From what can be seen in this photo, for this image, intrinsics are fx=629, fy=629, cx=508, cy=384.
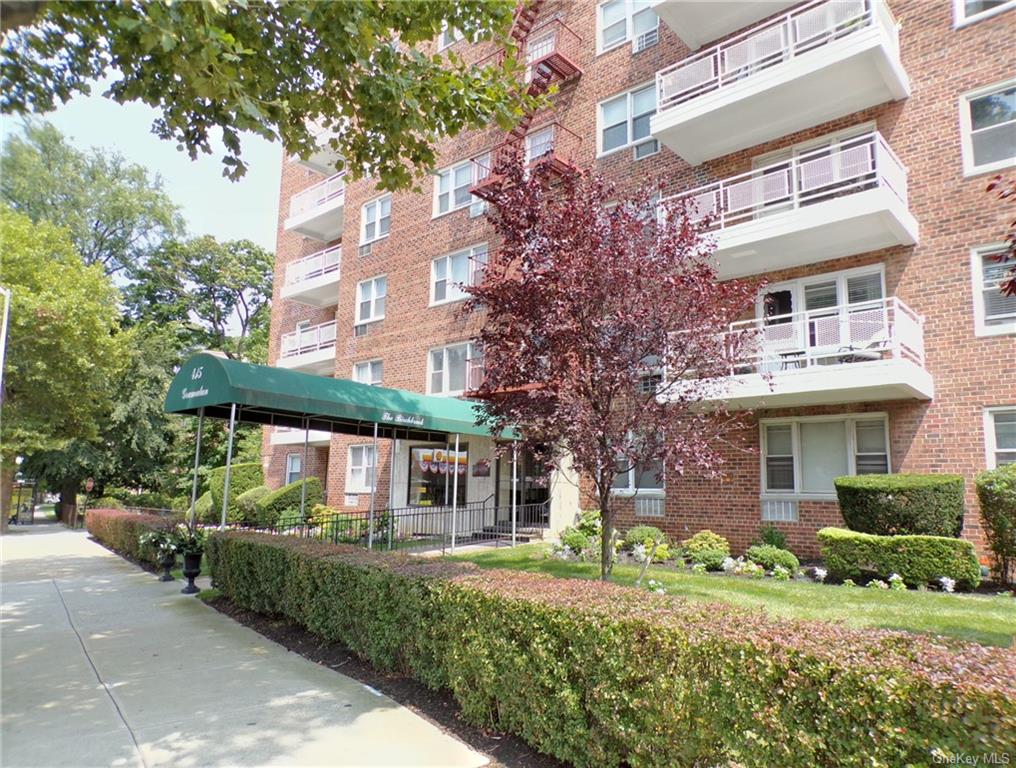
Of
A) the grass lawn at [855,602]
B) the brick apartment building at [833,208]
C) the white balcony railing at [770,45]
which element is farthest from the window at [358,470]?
the white balcony railing at [770,45]

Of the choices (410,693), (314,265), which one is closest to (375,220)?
(314,265)

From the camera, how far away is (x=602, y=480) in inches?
268

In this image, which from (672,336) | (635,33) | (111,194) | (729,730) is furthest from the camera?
(111,194)

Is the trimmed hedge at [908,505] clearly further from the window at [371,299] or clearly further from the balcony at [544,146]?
the window at [371,299]

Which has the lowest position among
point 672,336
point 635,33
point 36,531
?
point 36,531

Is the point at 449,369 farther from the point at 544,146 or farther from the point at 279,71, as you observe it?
the point at 279,71

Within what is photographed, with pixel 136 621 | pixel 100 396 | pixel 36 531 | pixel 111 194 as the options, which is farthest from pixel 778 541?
pixel 111 194

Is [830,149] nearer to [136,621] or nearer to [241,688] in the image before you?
[241,688]

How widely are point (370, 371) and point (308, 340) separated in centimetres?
484

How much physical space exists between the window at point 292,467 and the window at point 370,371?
5283mm

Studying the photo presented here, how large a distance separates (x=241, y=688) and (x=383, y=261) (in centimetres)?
1898

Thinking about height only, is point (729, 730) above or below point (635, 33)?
below

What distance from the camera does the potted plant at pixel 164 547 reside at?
11359 mm

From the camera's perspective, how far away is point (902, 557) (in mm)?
9258
